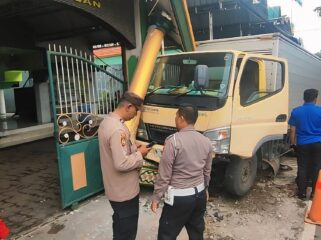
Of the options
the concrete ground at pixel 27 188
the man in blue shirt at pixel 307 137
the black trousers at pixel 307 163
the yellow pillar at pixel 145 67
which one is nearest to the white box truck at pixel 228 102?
the yellow pillar at pixel 145 67

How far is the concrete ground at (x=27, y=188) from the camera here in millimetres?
4866

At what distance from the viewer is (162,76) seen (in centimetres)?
566

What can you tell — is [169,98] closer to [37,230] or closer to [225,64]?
[225,64]

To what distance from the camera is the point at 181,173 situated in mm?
2898

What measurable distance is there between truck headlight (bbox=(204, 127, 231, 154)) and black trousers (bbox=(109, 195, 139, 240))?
6.14 ft

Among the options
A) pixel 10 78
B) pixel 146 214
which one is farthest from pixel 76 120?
pixel 10 78

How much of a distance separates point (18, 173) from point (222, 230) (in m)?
4.67

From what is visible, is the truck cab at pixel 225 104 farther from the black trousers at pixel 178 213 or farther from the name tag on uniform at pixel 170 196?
the name tag on uniform at pixel 170 196

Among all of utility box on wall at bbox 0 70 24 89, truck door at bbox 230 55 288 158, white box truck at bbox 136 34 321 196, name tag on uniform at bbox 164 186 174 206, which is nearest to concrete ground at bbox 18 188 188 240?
white box truck at bbox 136 34 321 196

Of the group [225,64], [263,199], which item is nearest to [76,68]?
[225,64]

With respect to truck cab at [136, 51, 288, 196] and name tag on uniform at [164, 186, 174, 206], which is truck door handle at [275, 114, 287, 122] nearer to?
truck cab at [136, 51, 288, 196]

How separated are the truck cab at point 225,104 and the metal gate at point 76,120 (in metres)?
0.81

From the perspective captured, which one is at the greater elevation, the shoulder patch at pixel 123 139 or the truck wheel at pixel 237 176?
the shoulder patch at pixel 123 139

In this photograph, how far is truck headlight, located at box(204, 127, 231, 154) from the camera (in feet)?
15.1
